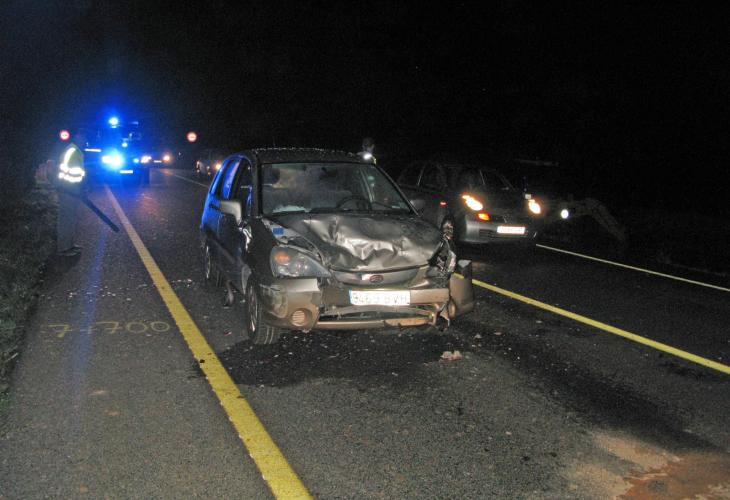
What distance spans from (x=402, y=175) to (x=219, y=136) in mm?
56549

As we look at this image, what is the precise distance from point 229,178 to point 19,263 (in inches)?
120

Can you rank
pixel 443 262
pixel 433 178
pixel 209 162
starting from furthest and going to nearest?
pixel 209 162, pixel 433 178, pixel 443 262

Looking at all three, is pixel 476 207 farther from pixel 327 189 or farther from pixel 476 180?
pixel 327 189

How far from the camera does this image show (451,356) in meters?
5.73

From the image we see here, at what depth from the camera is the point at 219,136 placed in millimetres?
67562

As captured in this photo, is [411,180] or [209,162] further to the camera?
[209,162]

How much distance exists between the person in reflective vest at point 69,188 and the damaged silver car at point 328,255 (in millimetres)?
3579

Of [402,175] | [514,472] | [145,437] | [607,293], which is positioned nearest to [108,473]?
[145,437]

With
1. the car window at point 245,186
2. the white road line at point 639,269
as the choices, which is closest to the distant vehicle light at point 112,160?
the white road line at point 639,269

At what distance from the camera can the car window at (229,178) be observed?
7477mm

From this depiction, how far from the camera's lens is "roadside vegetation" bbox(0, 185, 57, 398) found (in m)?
5.66

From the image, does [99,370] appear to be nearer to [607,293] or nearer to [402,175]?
[607,293]

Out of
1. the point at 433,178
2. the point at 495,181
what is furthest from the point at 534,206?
the point at 433,178

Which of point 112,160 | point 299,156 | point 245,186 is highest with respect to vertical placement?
point 299,156
